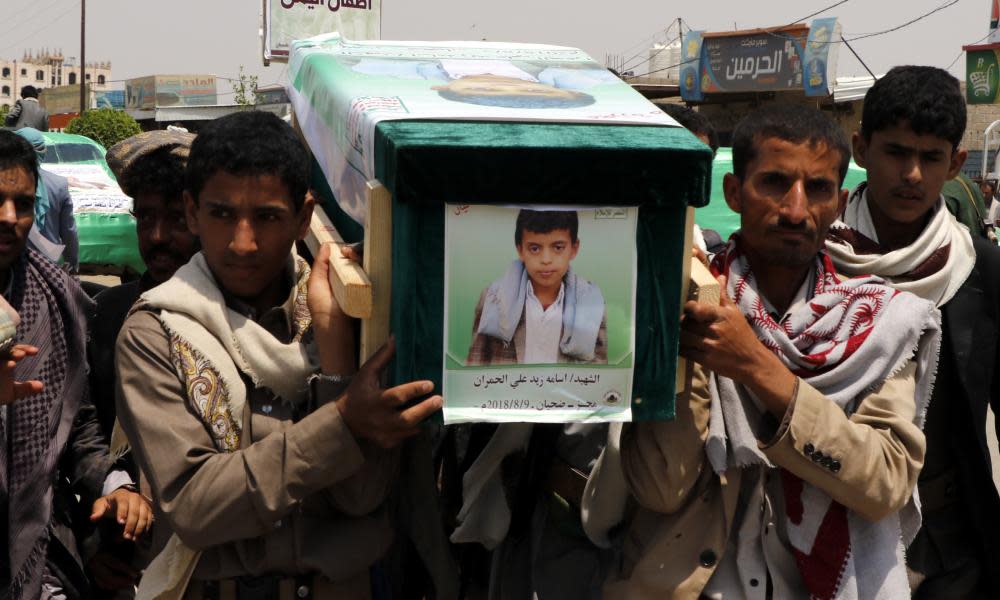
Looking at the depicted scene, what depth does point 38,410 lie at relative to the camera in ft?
8.14

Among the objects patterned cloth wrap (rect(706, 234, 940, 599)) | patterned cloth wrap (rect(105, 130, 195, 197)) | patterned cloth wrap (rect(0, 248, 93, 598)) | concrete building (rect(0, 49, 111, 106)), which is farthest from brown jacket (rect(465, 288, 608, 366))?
concrete building (rect(0, 49, 111, 106))

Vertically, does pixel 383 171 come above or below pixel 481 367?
above

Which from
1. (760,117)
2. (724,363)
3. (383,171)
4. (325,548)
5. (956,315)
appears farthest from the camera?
(956,315)

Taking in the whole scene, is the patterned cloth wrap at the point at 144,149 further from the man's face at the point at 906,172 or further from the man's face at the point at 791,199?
the man's face at the point at 906,172

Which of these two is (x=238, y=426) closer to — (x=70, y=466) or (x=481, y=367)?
(x=481, y=367)

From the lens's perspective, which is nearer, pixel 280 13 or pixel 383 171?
pixel 383 171

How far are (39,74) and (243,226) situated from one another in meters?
148

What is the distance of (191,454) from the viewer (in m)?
2.02

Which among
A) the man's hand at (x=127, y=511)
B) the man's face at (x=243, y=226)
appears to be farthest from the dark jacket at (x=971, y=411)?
the man's hand at (x=127, y=511)

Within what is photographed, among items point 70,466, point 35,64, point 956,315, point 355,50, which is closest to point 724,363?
point 956,315

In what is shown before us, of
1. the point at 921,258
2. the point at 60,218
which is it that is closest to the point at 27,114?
the point at 60,218

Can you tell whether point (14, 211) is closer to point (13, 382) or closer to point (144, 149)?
point (144, 149)

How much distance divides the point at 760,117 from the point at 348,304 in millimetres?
1019

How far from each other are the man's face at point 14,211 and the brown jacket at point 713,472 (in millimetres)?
1503
